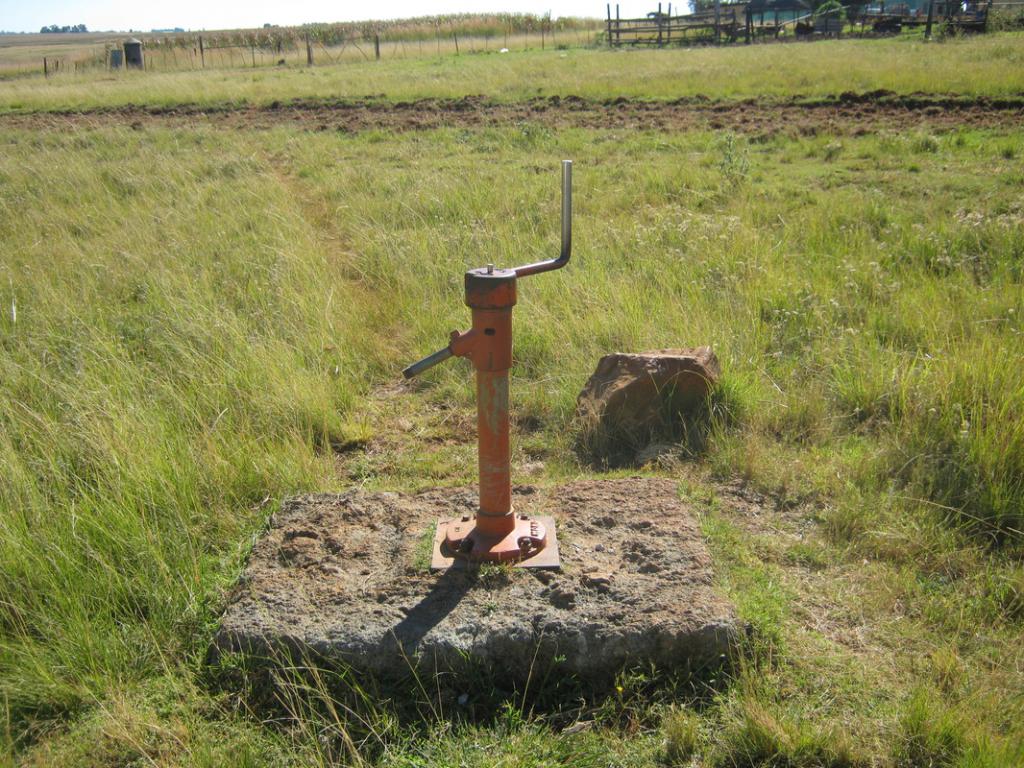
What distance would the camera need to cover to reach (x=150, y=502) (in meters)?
2.95

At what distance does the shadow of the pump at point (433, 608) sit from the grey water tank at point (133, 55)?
32.8m

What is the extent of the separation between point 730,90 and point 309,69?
15.7 m

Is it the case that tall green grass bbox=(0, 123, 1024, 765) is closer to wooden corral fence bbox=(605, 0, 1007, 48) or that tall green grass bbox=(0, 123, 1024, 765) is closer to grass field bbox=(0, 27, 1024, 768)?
grass field bbox=(0, 27, 1024, 768)

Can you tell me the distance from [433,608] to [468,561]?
0.67 feet

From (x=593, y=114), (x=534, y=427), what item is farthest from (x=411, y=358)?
(x=593, y=114)

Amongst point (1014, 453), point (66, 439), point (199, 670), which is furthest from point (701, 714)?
point (66, 439)

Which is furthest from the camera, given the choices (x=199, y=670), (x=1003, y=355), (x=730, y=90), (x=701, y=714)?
(x=730, y=90)

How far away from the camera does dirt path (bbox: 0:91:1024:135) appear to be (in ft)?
35.2

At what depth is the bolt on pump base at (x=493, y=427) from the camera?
2.24m

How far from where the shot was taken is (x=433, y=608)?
2436mm

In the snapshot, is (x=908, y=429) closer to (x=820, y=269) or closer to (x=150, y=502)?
(x=820, y=269)

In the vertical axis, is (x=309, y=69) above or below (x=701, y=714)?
above

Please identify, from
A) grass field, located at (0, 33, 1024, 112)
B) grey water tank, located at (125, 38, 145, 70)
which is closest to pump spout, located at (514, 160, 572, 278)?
grass field, located at (0, 33, 1024, 112)

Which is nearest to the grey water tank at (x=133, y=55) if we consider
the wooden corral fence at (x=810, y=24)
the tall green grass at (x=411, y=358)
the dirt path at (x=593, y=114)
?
the dirt path at (x=593, y=114)
